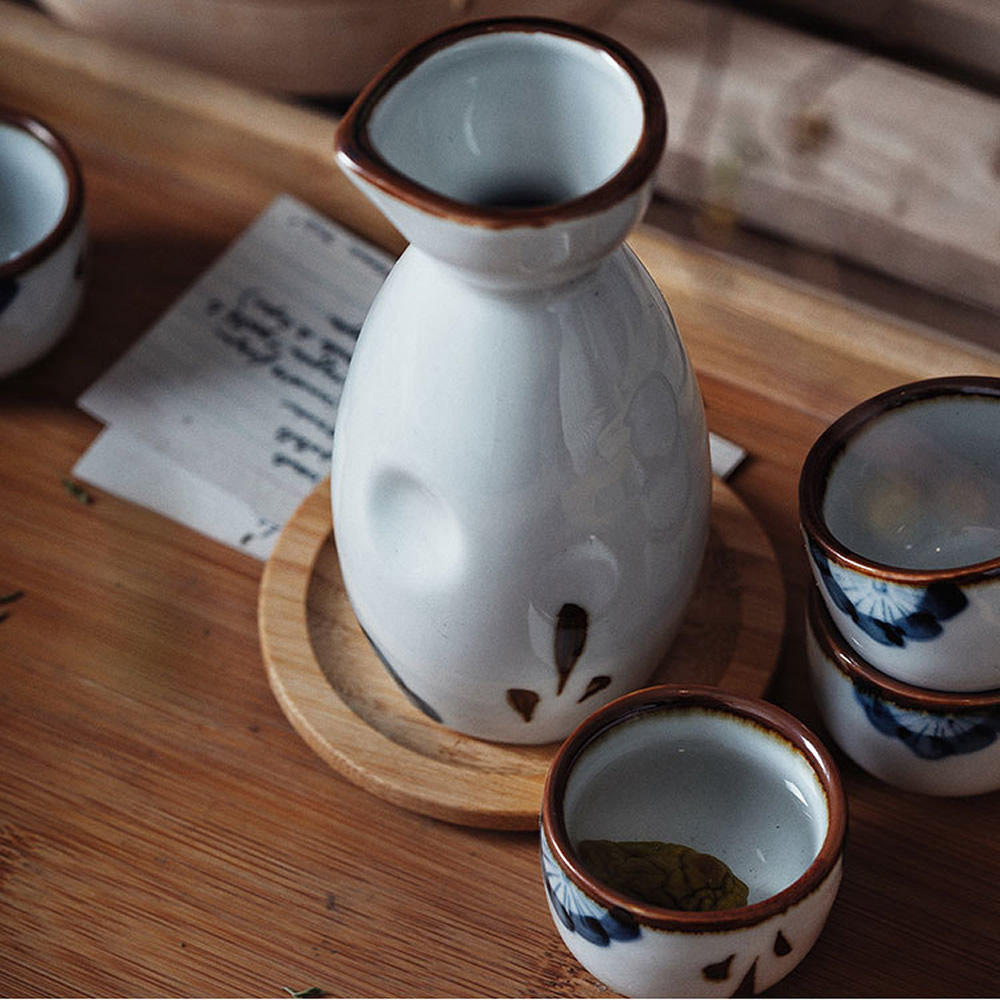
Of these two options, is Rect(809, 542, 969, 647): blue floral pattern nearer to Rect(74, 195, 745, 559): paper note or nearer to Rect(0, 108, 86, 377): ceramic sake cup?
Rect(74, 195, 745, 559): paper note

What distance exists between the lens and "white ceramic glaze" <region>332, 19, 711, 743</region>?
0.37m

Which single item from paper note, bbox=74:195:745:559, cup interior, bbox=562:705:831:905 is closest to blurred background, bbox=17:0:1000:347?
paper note, bbox=74:195:745:559

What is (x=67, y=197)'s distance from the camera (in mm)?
602

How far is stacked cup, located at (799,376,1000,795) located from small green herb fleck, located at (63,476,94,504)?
0.30 meters

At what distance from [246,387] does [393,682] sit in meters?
0.18

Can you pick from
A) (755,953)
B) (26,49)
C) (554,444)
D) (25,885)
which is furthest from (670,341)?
(26,49)

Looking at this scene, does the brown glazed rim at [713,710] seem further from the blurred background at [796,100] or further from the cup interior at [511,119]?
the blurred background at [796,100]

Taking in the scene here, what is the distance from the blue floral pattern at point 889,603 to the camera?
404mm

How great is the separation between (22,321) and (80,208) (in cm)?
5

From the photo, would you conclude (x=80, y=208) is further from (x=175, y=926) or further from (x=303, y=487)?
(x=175, y=926)

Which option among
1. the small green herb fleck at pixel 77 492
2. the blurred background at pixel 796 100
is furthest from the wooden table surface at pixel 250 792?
the blurred background at pixel 796 100

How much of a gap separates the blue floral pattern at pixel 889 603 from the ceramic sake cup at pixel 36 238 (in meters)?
0.34

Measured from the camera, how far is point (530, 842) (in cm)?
48

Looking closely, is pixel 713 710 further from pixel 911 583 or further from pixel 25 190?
pixel 25 190
